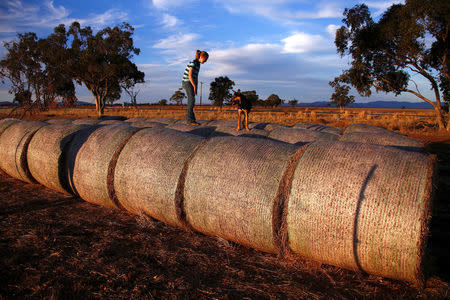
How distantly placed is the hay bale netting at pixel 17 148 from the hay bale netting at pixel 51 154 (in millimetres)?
167

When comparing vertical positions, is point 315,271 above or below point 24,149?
below

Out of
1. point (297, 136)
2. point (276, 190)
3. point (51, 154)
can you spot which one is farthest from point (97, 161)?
point (297, 136)

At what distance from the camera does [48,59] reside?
2358cm

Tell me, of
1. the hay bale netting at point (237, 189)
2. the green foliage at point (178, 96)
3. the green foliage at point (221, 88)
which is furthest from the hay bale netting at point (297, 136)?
the green foliage at point (178, 96)

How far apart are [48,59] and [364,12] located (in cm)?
2468

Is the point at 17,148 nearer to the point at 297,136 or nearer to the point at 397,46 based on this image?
the point at 297,136

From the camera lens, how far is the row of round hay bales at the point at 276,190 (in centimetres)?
213

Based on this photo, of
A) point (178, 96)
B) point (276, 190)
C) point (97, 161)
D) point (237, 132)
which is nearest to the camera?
point (276, 190)

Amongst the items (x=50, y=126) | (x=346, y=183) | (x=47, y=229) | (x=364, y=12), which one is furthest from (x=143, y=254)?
(x=364, y=12)

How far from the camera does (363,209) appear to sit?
2182 millimetres

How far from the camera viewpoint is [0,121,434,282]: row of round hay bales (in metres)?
2.13

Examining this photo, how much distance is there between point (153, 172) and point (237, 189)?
1139mm

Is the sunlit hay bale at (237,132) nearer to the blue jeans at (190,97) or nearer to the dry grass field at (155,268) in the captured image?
the blue jeans at (190,97)

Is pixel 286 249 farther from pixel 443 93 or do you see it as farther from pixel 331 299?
pixel 443 93
